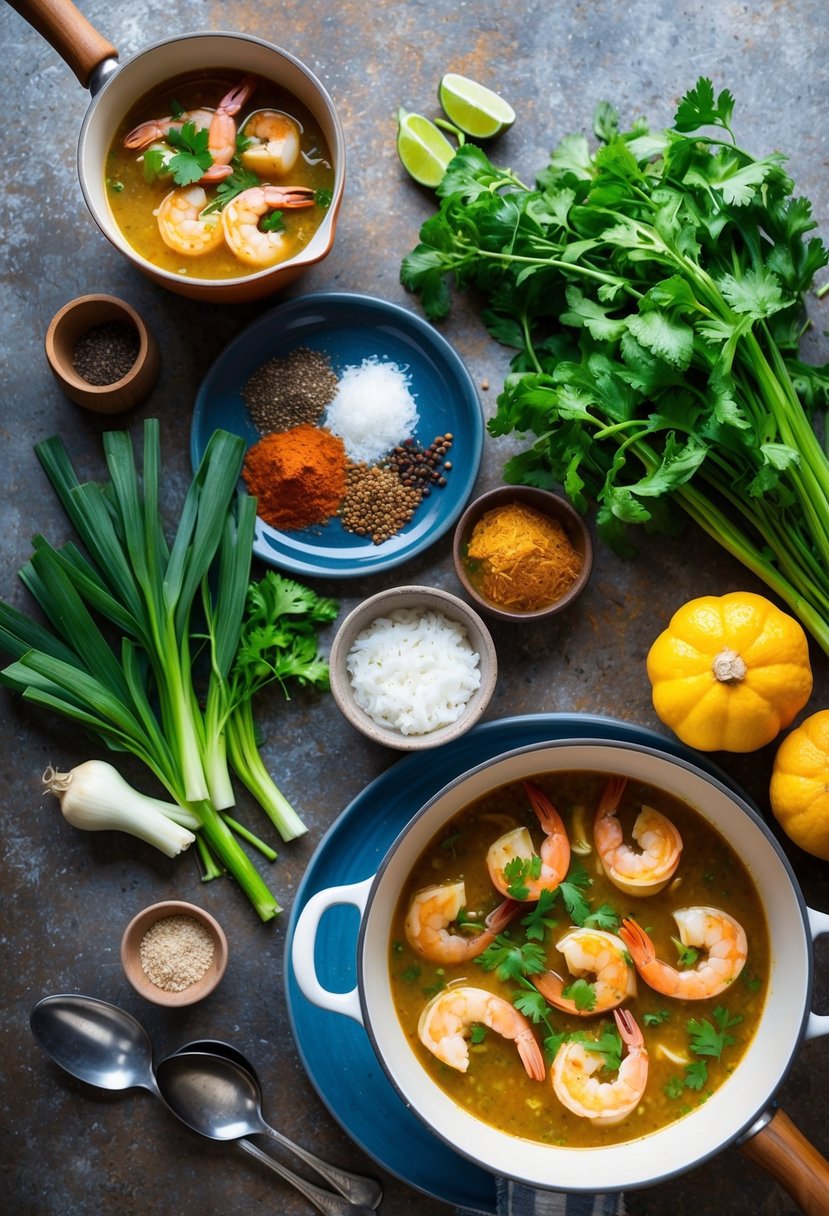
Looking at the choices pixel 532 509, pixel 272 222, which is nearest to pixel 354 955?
pixel 532 509

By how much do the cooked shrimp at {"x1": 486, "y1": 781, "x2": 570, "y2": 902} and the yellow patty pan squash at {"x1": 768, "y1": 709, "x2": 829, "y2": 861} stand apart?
19.8 inches

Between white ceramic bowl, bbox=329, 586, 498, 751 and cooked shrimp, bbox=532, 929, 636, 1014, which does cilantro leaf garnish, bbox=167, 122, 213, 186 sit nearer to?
white ceramic bowl, bbox=329, 586, 498, 751

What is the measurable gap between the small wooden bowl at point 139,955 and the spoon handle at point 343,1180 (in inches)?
15.0

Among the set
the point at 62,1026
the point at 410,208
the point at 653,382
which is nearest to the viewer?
the point at 653,382

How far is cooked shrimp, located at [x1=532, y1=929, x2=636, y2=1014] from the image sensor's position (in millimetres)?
2348

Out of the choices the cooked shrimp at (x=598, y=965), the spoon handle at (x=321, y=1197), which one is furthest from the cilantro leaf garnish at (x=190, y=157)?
the spoon handle at (x=321, y=1197)

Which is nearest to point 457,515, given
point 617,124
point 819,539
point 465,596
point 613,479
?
point 465,596

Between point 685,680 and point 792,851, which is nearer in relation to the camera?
point 685,680

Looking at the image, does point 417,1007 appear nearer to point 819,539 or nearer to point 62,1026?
point 62,1026

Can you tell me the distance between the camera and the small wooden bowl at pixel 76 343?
2604 millimetres

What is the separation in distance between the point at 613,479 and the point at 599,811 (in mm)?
755

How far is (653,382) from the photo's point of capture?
2.37 meters

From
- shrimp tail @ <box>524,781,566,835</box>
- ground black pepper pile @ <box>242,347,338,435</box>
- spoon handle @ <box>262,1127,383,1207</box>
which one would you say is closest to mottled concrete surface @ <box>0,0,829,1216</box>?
spoon handle @ <box>262,1127,383,1207</box>

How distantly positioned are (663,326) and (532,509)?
0.54 m
